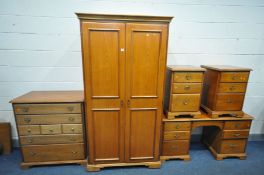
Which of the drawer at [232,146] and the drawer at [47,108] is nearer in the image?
the drawer at [47,108]

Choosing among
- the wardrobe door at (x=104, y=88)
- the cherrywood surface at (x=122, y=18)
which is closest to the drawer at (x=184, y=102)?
the wardrobe door at (x=104, y=88)

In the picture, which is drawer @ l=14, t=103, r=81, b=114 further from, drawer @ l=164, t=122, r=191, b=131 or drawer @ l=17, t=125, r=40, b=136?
drawer @ l=164, t=122, r=191, b=131

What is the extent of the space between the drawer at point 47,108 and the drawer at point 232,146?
193cm

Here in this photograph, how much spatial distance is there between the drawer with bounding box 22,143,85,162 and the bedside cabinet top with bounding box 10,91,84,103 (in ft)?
1.88

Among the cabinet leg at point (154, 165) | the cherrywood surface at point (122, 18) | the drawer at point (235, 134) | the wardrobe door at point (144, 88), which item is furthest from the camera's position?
the drawer at point (235, 134)

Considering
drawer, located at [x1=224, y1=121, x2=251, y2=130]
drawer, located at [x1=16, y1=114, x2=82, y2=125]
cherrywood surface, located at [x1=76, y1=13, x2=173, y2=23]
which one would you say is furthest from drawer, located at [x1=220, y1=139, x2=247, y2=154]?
drawer, located at [x1=16, y1=114, x2=82, y2=125]

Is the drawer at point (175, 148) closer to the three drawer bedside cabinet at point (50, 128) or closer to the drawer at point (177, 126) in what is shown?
the drawer at point (177, 126)

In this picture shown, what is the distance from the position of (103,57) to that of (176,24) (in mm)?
1193

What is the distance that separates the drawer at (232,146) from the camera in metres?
2.24

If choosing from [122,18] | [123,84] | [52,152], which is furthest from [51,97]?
[122,18]

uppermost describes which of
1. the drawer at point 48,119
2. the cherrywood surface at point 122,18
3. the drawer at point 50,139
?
the cherrywood surface at point 122,18

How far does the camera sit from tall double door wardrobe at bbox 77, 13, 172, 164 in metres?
1.65

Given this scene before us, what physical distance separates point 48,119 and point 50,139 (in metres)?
0.26

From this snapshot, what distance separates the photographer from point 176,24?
228cm
